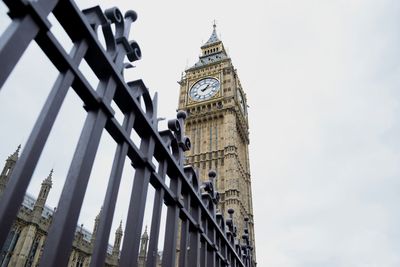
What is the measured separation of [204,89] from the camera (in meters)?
50.9

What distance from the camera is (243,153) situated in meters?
50.1

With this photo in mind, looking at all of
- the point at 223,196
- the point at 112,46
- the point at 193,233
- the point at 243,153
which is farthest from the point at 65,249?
the point at 243,153

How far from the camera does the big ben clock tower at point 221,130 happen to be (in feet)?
132

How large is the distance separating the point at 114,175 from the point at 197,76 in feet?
166

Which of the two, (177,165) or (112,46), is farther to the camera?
(177,165)

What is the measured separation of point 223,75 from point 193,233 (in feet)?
159

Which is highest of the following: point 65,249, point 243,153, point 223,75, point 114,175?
point 223,75

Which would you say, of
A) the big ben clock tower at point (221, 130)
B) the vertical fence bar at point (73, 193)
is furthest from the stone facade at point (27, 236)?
the vertical fence bar at point (73, 193)

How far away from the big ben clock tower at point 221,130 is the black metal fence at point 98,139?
111ft

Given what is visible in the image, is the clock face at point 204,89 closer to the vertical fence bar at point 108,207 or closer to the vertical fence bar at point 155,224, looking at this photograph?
the vertical fence bar at point 155,224

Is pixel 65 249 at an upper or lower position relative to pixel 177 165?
lower

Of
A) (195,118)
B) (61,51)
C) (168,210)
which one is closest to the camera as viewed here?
(61,51)

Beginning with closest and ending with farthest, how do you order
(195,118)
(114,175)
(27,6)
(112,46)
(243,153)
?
1. (27,6)
2. (114,175)
3. (112,46)
4. (195,118)
5. (243,153)

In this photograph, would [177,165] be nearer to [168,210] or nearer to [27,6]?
[168,210]
